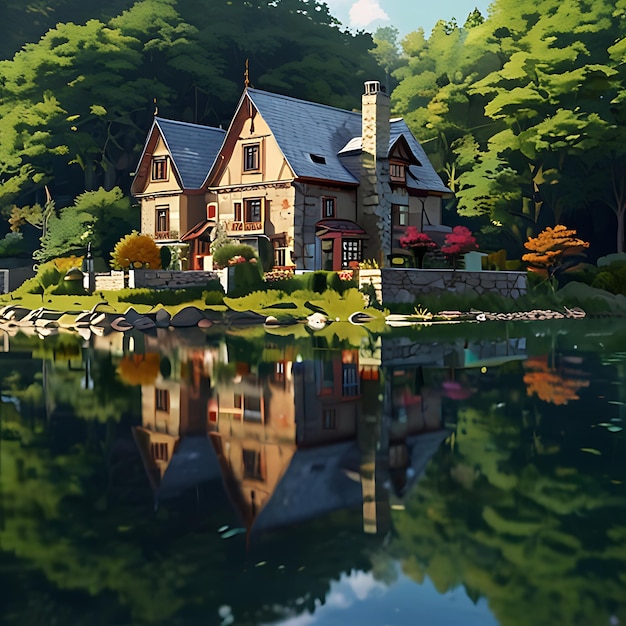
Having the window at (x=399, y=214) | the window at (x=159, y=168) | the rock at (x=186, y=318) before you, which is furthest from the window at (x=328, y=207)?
the rock at (x=186, y=318)

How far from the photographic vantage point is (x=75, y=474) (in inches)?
335

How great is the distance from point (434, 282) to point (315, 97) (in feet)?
89.2

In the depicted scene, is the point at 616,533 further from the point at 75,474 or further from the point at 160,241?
the point at 160,241

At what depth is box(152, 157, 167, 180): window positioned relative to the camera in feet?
173

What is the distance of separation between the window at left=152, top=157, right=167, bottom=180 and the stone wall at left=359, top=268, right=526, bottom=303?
18.6m

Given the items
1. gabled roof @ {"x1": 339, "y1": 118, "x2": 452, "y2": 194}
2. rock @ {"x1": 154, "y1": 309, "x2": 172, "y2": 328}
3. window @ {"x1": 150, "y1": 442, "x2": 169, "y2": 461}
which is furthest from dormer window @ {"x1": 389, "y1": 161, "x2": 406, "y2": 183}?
window @ {"x1": 150, "y1": 442, "x2": 169, "y2": 461}

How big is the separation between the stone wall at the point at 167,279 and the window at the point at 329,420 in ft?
98.0

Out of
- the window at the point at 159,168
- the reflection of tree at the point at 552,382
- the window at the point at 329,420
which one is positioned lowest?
the window at the point at 329,420

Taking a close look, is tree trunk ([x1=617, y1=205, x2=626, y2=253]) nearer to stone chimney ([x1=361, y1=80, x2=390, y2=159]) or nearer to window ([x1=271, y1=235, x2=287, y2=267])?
stone chimney ([x1=361, y1=80, x2=390, y2=159])

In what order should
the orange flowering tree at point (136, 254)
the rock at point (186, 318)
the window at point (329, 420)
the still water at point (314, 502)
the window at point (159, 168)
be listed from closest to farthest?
the still water at point (314, 502)
the window at point (329, 420)
the rock at point (186, 318)
the orange flowering tree at point (136, 254)
the window at point (159, 168)

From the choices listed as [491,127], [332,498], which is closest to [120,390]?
[332,498]

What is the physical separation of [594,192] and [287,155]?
2110cm

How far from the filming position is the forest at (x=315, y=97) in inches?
2068

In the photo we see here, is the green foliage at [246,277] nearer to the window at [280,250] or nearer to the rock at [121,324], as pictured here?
the window at [280,250]
